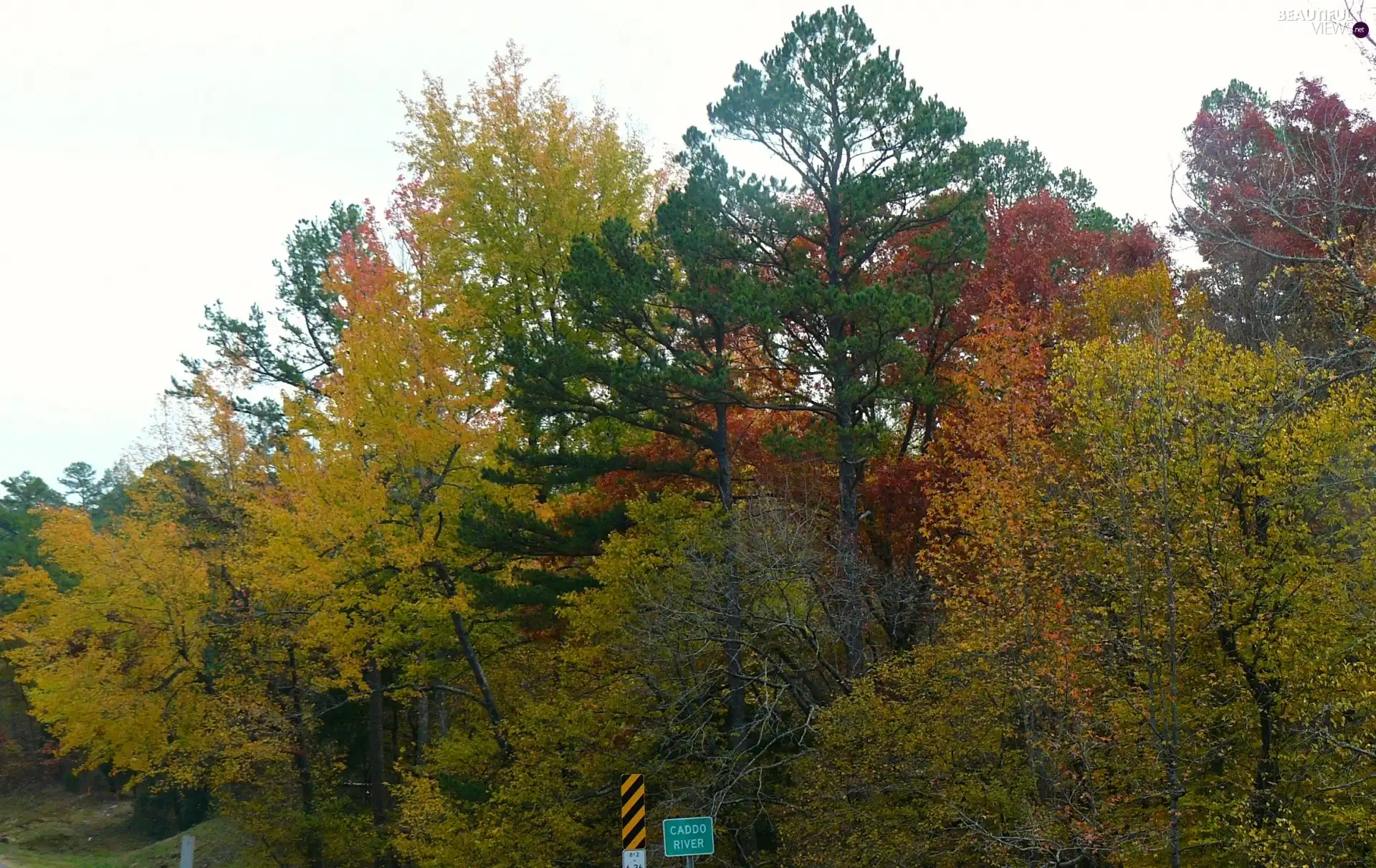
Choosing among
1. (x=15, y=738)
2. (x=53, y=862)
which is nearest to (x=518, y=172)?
(x=53, y=862)

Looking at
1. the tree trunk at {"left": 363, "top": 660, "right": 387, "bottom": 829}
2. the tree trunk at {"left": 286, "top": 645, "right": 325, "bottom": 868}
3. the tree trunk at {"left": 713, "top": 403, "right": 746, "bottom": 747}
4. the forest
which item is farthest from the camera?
the tree trunk at {"left": 286, "top": 645, "right": 325, "bottom": 868}

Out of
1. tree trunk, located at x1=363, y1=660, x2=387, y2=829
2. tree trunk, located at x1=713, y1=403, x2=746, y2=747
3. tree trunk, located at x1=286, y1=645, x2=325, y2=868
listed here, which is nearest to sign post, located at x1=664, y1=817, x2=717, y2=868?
tree trunk, located at x1=713, y1=403, x2=746, y2=747

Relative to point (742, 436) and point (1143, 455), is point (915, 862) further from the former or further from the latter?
point (742, 436)

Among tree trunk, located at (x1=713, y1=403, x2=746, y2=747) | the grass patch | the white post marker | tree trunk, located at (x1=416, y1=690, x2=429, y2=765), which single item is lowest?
the grass patch

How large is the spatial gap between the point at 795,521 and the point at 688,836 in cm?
710

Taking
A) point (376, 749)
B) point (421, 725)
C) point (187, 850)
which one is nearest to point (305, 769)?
point (376, 749)

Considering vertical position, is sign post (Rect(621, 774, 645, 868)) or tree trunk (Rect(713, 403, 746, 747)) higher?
tree trunk (Rect(713, 403, 746, 747))

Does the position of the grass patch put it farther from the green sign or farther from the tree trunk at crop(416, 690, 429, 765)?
the green sign

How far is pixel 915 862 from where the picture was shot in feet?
47.4

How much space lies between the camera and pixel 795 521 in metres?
18.2

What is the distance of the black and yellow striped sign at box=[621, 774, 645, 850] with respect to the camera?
43.9ft

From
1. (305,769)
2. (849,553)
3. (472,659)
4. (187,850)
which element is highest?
(849,553)

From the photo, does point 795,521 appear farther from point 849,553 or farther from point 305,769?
point 305,769

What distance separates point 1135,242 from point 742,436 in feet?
33.6
